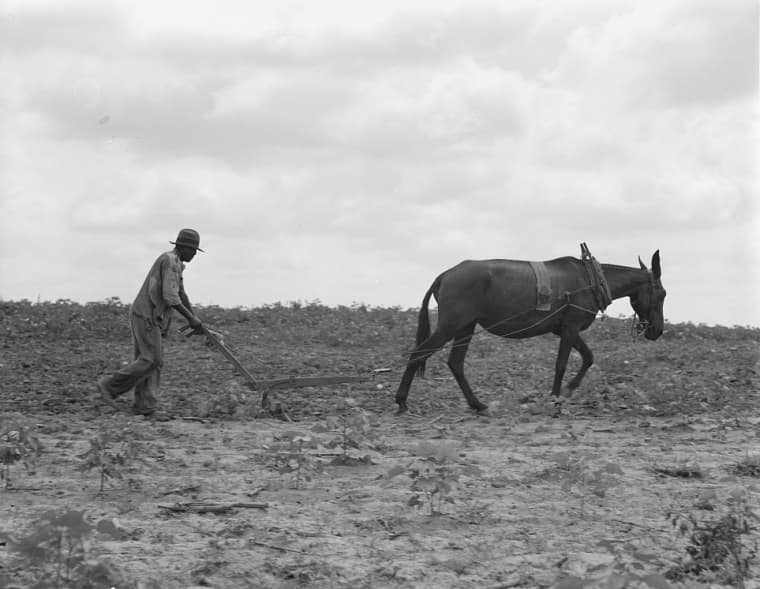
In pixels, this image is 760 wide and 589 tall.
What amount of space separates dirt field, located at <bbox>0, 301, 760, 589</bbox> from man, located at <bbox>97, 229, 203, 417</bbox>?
0.99ft

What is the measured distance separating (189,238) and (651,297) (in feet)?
19.2

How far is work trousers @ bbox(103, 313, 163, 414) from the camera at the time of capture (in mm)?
10016

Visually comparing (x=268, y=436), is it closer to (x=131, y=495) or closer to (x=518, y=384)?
(x=131, y=495)

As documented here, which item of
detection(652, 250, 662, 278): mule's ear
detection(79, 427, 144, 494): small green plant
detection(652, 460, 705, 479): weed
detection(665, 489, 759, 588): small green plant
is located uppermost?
detection(652, 250, 662, 278): mule's ear

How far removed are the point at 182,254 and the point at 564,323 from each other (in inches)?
179

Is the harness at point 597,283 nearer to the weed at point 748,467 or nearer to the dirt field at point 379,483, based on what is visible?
the dirt field at point 379,483

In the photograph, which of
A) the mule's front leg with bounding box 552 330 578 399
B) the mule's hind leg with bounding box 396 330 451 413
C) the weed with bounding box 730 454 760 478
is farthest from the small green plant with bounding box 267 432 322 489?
the mule's front leg with bounding box 552 330 578 399

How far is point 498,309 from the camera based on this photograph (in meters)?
11.0

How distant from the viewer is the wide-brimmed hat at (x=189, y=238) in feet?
32.6

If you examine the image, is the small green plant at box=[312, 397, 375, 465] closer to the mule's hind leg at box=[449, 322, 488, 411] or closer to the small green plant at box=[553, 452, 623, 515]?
the small green plant at box=[553, 452, 623, 515]

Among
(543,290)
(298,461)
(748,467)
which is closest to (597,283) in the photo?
(543,290)

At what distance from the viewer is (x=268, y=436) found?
8.80 metres

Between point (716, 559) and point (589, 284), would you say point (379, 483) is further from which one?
point (589, 284)

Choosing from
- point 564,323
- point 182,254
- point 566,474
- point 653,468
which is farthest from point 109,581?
point 564,323
